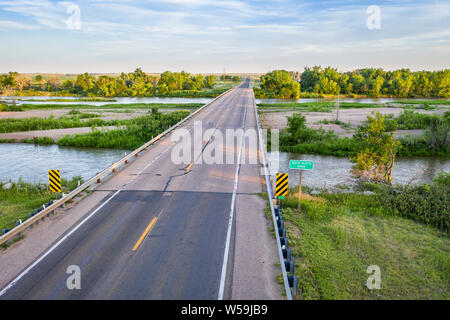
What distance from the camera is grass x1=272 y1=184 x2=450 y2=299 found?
32.8 ft

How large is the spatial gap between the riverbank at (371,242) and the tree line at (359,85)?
319 feet

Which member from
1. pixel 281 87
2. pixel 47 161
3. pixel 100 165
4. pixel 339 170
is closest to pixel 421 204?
pixel 339 170

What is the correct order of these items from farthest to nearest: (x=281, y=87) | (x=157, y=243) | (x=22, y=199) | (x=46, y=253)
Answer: (x=281, y=87) → (x=22, y=199) → (x=157, y=243) → (x=46, y=253)

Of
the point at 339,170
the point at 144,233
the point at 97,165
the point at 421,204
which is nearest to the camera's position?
the point at 144,233

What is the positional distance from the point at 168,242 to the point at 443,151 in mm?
30632

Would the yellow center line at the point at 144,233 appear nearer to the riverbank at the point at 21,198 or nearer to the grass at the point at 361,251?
the grass at the point at 361,251

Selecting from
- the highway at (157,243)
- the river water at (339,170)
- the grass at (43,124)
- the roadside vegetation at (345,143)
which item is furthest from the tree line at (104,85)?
the highway at (157,243)

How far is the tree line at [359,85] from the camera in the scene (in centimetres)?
11300

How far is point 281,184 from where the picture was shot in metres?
14.5

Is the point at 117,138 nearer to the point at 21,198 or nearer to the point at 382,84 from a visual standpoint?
the point at 21,198

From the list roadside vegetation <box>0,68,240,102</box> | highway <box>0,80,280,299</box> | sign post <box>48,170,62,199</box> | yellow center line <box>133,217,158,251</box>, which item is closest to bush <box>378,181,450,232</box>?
highway <box>0,80,280,299</box>

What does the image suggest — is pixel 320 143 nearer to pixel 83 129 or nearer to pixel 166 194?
pixel 166 194

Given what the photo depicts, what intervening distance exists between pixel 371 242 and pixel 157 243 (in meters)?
8.81

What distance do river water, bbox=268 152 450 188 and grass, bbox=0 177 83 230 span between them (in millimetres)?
14636
